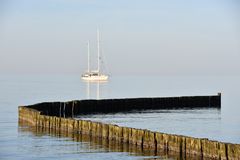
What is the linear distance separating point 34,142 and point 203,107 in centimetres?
5199

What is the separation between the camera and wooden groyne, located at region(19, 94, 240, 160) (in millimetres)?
33938

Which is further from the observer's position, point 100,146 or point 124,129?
point 124,129

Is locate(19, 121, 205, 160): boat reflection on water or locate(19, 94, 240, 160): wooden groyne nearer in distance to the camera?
locate(19, 94, 240, 160): wooden groyne

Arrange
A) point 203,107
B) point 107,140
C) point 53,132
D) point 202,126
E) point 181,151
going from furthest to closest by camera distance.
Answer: point 203,107
point 202,126
point 53,132
point 107,140
point 181,151

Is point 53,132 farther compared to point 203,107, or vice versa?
point 203,107

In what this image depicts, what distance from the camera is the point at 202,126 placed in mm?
64938

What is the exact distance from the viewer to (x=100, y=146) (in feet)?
137

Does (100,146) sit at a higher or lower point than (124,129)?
lower

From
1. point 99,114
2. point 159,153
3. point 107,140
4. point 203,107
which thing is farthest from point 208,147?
point 203,107

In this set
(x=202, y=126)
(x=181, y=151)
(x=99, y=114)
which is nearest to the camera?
(x=181, y=151)

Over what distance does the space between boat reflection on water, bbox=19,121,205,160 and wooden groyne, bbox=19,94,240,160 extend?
416 mm

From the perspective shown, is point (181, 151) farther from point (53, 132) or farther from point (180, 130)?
point (180, 130)

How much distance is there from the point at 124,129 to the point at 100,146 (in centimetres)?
221

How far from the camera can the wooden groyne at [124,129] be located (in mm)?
33938
